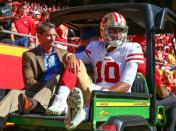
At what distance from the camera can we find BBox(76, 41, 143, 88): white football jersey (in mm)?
4648

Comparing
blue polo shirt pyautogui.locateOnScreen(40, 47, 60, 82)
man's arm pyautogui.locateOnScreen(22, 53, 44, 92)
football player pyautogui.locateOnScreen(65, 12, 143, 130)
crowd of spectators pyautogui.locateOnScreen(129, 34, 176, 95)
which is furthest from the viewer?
crowd of spectators pyautogui.locateOnScreen(129, 34, 176, 95)

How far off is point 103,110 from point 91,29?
87.1 inches

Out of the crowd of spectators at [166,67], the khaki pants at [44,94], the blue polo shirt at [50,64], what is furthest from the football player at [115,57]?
the crowd of spectators at [166,67]

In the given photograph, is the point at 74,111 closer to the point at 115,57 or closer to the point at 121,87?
the point at 121,87

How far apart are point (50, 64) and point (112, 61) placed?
0.86 m

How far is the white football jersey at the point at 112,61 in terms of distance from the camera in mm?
4648

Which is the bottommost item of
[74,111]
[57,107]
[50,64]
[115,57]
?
[57,107]

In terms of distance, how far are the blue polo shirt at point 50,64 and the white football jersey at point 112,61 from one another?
0.55m

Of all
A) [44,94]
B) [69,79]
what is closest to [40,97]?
[44,94]

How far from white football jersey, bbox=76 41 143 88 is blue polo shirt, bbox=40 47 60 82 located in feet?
1.80

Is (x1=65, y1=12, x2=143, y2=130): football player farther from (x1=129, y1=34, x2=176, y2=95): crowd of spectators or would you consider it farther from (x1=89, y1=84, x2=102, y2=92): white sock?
(x1=129, y1=34, x2=176, y2=95): crowd of spectators

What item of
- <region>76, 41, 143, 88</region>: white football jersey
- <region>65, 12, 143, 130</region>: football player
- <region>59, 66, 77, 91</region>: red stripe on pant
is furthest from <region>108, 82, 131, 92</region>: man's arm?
<region>59, 66, 77, 91</region>: red stripe on pant

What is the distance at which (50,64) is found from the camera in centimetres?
525

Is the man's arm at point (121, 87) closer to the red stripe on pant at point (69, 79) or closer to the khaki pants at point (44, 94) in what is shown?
the khaki pants at point (44, 94)
